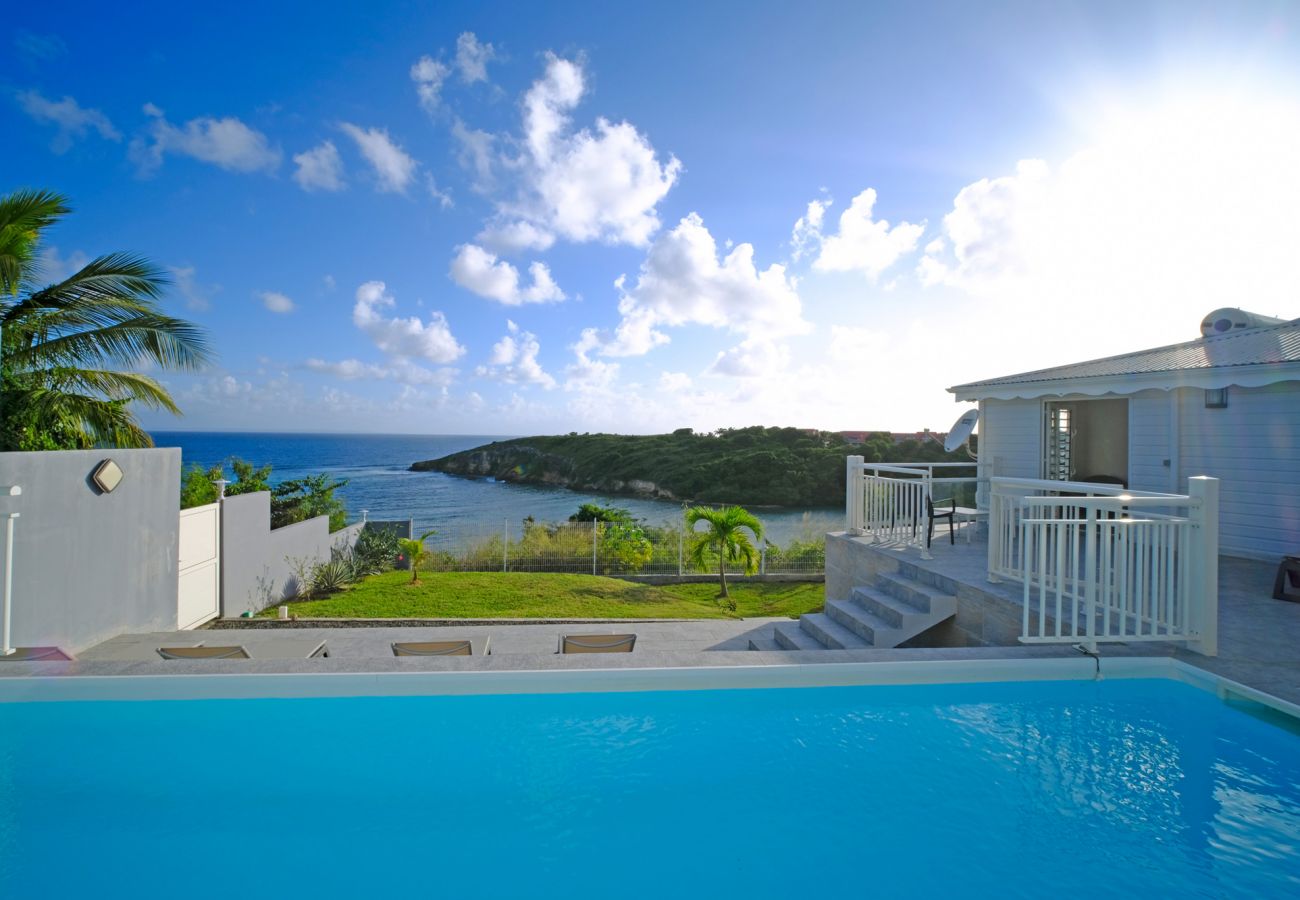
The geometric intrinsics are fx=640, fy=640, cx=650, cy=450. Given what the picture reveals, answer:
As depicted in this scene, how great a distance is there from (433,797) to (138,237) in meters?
14.6

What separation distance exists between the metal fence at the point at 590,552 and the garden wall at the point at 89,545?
673 centimetres

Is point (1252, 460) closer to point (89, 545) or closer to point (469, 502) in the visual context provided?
point (89, 545)

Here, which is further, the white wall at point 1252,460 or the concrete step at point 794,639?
the white wall at point 1252,460

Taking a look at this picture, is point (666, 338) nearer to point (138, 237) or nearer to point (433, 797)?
point (138, 237)

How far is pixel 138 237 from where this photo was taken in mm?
13195

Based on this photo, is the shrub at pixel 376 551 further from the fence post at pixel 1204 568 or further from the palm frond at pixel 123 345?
the fence post at pixel 1204 568

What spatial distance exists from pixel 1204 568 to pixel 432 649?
6.37m

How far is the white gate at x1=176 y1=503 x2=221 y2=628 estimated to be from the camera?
8922mm

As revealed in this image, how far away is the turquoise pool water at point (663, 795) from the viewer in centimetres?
317

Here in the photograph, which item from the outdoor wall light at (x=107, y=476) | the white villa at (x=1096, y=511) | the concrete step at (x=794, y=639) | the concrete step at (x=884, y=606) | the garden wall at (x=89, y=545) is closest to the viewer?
the white villa at (x=1096, y=511)

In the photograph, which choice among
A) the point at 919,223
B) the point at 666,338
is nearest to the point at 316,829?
the point at 919,223

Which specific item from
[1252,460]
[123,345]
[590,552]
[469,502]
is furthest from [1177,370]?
[469,502]

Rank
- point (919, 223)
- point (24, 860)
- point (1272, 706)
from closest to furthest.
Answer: point (24, 860) → point (1272, 706) → point (919, 223)

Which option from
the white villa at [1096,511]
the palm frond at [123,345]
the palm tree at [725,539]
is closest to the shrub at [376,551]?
the palm frond at [123,345]
